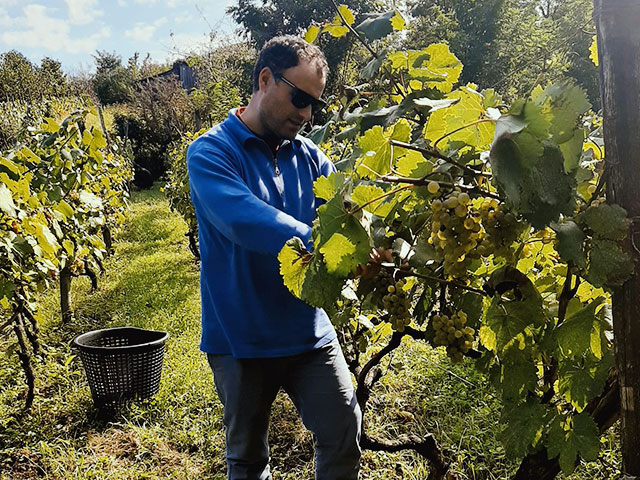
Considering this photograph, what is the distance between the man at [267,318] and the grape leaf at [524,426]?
88 centimetres

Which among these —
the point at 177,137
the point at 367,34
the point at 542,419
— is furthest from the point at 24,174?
the point at 177,137

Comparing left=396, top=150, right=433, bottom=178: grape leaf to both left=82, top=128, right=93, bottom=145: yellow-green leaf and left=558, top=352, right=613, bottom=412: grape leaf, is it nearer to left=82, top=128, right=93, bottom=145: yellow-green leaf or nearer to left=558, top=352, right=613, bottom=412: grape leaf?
left=558, top=352, right=613, bottom=412: grape leaf

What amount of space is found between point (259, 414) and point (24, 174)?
6.86 feet

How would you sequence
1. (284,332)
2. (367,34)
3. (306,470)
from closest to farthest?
1. (367,34)
2. (284,332)
3. (306,470)

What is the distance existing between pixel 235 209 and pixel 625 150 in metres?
1.01

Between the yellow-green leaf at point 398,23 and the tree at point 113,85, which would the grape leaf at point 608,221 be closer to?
the yellow-green leaf at point 398,23

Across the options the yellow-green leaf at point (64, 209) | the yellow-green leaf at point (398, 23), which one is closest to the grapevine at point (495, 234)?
the yellow-green leaf at point (398, 23)

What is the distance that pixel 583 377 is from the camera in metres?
1.11

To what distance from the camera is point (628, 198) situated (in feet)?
2.85

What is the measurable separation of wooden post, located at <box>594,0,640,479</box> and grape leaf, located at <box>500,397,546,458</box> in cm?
25

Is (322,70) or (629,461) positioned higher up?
(322,70)

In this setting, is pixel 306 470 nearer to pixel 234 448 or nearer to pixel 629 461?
pixel 234 448

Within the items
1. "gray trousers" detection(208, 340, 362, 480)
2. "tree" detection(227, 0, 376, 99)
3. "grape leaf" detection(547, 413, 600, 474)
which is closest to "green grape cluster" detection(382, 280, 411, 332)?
"grape leaf" detection(547, 413, 600, 474)

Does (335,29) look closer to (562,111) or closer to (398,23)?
(398,23)
